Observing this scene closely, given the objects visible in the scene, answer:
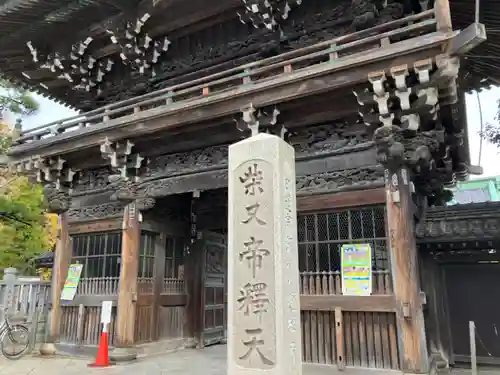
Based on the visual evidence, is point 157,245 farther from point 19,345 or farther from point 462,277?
point 462,277

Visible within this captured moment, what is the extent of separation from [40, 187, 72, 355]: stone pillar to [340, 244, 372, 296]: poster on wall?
635 centimetres

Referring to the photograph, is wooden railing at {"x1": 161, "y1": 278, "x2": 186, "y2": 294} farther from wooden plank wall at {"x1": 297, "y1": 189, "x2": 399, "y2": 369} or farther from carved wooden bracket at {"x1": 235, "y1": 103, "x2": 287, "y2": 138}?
carved wooden bracket at {"x1": 235, "y1": 103, "x2": 287, "y2": 138}

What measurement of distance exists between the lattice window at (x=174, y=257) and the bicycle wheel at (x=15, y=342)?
3256 mm

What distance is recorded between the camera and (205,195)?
34.0 feet

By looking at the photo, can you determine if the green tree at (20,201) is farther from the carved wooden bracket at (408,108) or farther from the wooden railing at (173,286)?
the carved wooden bracket at (408,108)

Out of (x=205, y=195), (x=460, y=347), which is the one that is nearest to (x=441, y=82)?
(x=460, y=347)

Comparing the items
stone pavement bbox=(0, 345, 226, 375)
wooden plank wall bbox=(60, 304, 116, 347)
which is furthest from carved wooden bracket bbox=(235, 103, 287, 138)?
wooden plank wall bbox=(60, 304, 116, 347)

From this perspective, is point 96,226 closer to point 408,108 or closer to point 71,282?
point 71,282

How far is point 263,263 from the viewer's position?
3.98m

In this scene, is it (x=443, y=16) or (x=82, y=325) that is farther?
(x=82, y=325)

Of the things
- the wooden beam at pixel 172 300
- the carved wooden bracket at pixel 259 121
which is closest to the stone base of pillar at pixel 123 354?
the wooden beam at pixel 172 300

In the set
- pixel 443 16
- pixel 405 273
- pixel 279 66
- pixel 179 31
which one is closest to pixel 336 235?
pixel 405 273

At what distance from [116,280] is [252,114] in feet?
15.5

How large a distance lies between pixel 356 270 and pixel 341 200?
110cm
